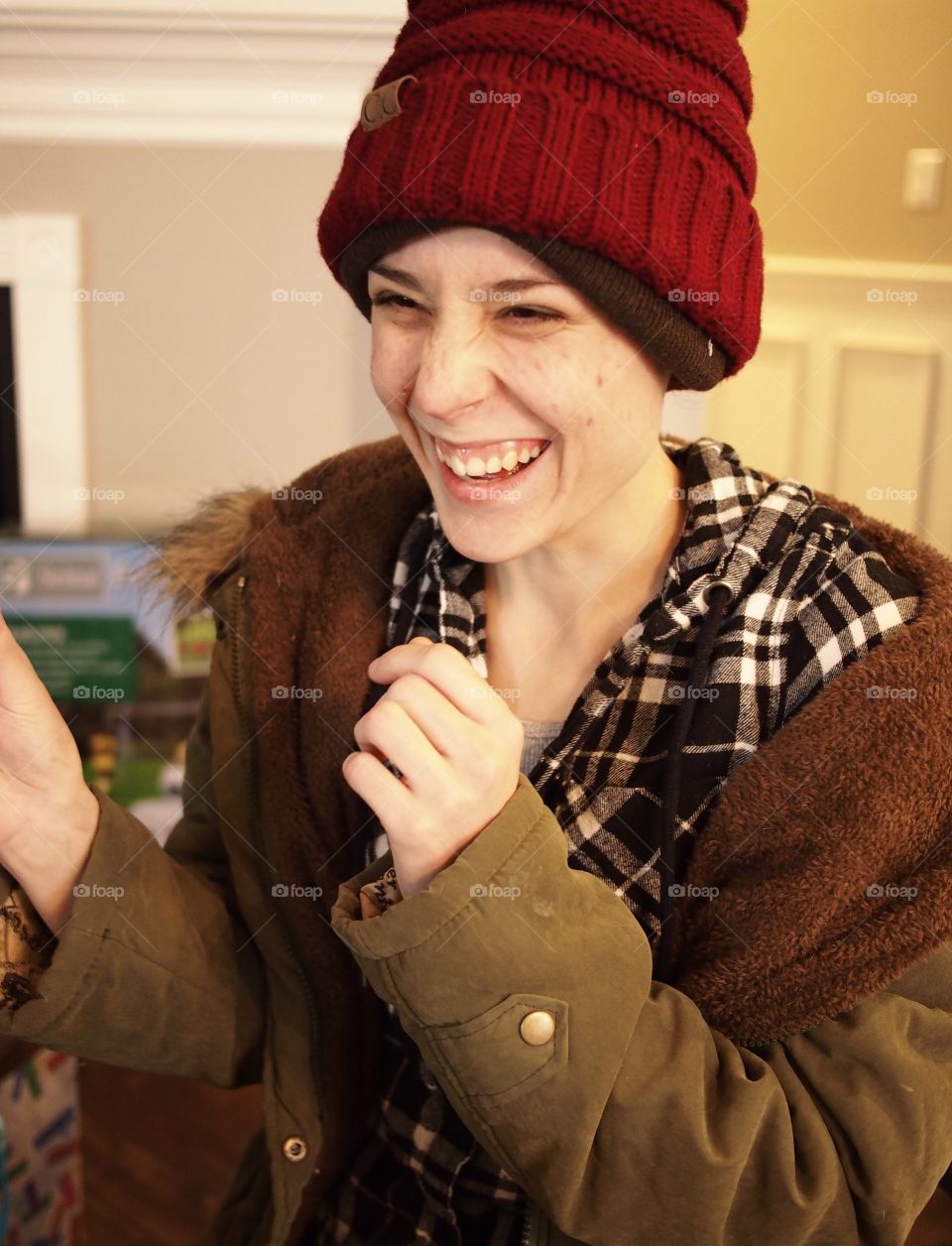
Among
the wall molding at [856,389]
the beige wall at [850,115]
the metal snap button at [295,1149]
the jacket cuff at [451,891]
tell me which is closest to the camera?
the jacket cuff at [451,891]

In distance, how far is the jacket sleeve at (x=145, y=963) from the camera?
0.82 meters

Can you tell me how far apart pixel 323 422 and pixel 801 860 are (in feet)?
4.15

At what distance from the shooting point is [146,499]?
6.10ft

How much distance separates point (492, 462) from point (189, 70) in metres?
1.16

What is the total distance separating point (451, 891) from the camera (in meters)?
0.65

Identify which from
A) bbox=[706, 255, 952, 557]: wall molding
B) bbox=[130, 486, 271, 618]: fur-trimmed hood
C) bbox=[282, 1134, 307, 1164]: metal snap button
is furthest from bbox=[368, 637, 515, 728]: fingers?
bbox=[706, 255, 952, 557]: wall molding

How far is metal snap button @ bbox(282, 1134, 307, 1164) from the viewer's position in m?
0.90

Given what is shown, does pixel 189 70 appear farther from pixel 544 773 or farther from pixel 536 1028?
pixel 536 1028

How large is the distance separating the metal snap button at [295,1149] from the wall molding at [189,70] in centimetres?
138

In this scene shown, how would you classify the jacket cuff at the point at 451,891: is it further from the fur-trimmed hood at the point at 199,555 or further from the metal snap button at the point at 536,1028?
the fur-trimmed hood at the point at 199,555

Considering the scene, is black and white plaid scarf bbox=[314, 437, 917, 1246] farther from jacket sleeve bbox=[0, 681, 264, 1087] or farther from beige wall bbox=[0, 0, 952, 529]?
Answer: beige wall bbox=[0, 0, 952, 529]

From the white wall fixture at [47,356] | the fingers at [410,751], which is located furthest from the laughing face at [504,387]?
the white wall fixture at [47,356]

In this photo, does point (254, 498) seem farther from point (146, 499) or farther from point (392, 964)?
point (146, 499)

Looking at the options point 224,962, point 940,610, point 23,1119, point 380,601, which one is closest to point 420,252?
point 380,601
